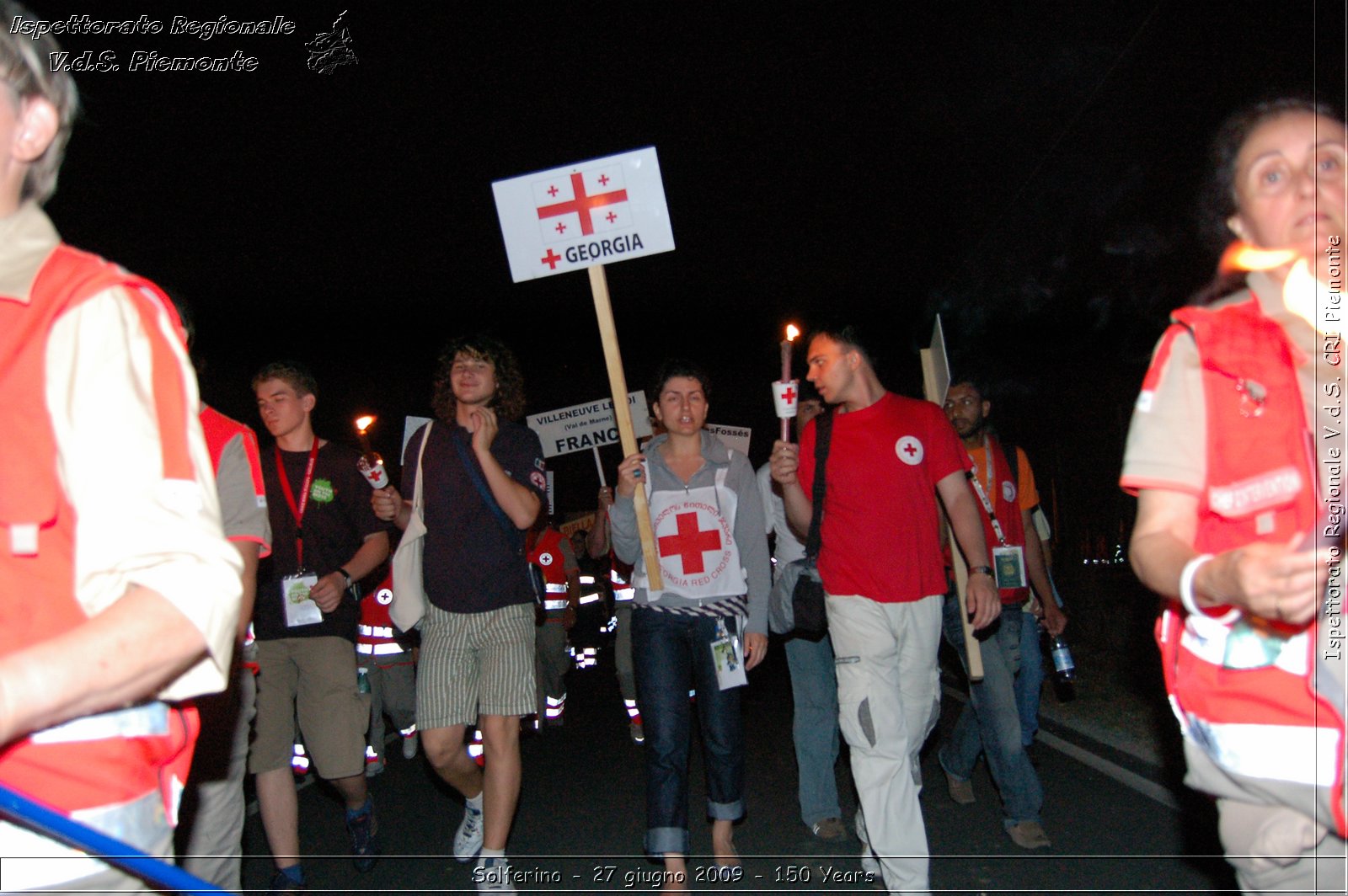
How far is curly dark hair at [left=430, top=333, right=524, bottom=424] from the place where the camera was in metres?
5.52

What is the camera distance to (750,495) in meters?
5.42

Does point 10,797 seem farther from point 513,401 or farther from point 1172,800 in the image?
point 1172,800

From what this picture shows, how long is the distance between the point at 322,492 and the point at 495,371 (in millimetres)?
1098

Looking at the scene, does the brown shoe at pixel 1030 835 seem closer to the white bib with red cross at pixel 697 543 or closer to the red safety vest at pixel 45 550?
the white bib with red cross at pixel 697 543

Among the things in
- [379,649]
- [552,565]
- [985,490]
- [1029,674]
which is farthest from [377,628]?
[1029,674]

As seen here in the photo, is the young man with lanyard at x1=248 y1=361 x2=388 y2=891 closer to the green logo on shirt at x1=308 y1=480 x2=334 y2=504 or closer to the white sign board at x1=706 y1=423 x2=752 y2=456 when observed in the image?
the green logo on shirt at x1=308 y1=480 x2=334 y2=504

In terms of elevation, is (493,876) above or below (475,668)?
below

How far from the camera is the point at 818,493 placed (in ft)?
16.5

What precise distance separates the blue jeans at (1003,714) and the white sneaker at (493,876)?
7.74 feet

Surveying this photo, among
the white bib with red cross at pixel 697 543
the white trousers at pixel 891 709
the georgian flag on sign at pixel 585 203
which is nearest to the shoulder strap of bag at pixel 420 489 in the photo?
the white bib with red cross at pixel 697 543

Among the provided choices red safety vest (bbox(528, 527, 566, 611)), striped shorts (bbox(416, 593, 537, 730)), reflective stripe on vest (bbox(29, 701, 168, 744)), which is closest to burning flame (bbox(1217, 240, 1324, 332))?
reflective stripe on vest (bbox(29, 701, 168, 744))

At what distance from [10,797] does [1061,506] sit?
14.9m

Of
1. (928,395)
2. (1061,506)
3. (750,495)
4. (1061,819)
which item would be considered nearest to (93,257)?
(750,495)

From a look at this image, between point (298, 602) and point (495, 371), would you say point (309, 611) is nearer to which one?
point (298, 602)
